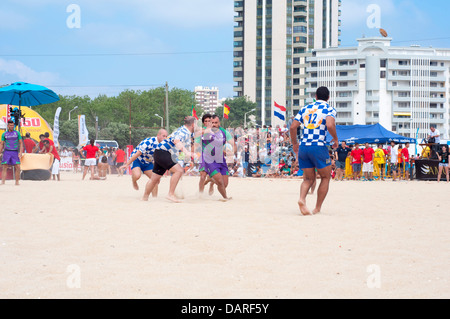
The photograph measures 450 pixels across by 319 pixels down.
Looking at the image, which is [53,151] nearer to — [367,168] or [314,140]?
[367,168]

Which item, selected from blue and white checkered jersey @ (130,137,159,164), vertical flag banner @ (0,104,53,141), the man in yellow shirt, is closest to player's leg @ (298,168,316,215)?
blue and white checkered jersey @ (130,137,159,164)

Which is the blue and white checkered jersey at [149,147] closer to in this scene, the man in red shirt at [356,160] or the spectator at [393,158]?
the man in red shirt at [356,160]

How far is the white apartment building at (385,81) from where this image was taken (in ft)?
397

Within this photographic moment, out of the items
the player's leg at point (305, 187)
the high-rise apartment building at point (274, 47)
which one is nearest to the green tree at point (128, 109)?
the high-rise apartment building at point (274, 47)

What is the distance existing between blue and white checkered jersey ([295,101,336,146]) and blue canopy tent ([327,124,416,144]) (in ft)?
68.9

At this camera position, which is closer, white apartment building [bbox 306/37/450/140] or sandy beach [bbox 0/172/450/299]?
sandy beach [bbox 0/172/450/299]

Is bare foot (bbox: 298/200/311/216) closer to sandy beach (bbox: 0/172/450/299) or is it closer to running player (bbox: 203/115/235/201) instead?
sandy beach (bbox: 0/172/450/299)

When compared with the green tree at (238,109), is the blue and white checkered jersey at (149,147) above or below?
A: below

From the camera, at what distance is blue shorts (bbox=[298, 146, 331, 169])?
942 cm

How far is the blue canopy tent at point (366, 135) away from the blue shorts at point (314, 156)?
21.0 metres

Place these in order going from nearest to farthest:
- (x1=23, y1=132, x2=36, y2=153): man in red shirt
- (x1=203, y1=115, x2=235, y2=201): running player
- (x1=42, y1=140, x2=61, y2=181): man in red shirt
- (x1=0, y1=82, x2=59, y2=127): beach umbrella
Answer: (x1=203, y1=115, x2=235, y2=201): running player < (x1=0, y1=82, x2=59, y2=127): beach umbrella < (x1=23, y1=132, x2=36, y2=153): man in red shirt < (x1=42, y1=140, x2=61, y2=181): man in red shirt
